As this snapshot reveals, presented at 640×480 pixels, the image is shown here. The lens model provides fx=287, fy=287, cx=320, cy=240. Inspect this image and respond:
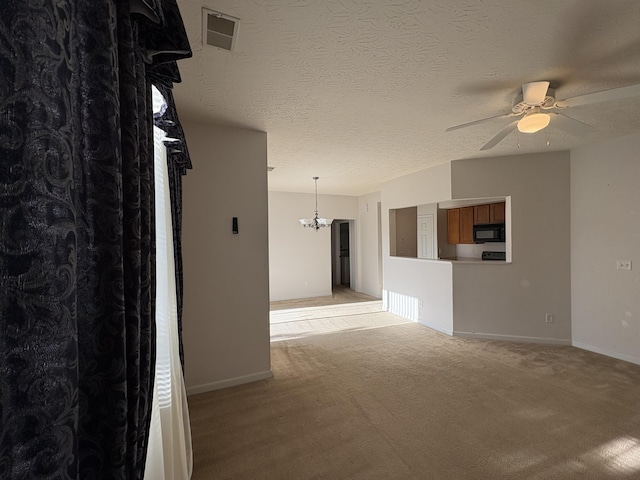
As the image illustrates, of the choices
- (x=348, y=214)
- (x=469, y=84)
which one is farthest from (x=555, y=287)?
(x=348, y=214)

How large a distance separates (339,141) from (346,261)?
6.23 meters

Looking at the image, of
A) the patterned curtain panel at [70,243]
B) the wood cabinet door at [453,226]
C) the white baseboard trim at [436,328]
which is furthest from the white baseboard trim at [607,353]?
the patterned curtain panel at [70,243]

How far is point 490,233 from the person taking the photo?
5012 millimetres

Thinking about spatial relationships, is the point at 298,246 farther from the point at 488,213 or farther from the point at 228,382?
the point at 228,382

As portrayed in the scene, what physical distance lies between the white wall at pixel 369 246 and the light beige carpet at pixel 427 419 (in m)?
3.61

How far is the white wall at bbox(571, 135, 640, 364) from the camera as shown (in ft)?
10.8

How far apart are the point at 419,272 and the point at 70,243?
5046 millimetres

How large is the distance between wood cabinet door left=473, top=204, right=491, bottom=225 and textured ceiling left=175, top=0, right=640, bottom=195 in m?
2.01

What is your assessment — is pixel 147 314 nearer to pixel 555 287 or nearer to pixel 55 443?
pixel 55 443

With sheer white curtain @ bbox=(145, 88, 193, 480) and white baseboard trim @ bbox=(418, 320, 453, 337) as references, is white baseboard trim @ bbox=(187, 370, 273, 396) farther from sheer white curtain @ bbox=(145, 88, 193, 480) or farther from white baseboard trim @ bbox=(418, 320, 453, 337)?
white baseboard trim @ bbox=(418, 320, 453, 337)

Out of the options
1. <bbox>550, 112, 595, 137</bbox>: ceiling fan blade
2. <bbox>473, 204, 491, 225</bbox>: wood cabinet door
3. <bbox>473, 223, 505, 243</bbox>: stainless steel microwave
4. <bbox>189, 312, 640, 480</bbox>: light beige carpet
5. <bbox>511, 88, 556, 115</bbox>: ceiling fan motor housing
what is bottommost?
<bbox>189, 312, 640, 480</bbox>: light beige carpet

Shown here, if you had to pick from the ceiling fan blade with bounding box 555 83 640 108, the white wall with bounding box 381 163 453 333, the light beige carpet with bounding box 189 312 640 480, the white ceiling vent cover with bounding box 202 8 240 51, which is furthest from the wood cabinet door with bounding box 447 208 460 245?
the white ceiling vent cover with bounding box 202 8 240 51

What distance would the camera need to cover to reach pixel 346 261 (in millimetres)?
9242

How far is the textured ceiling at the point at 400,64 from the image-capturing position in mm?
1422
